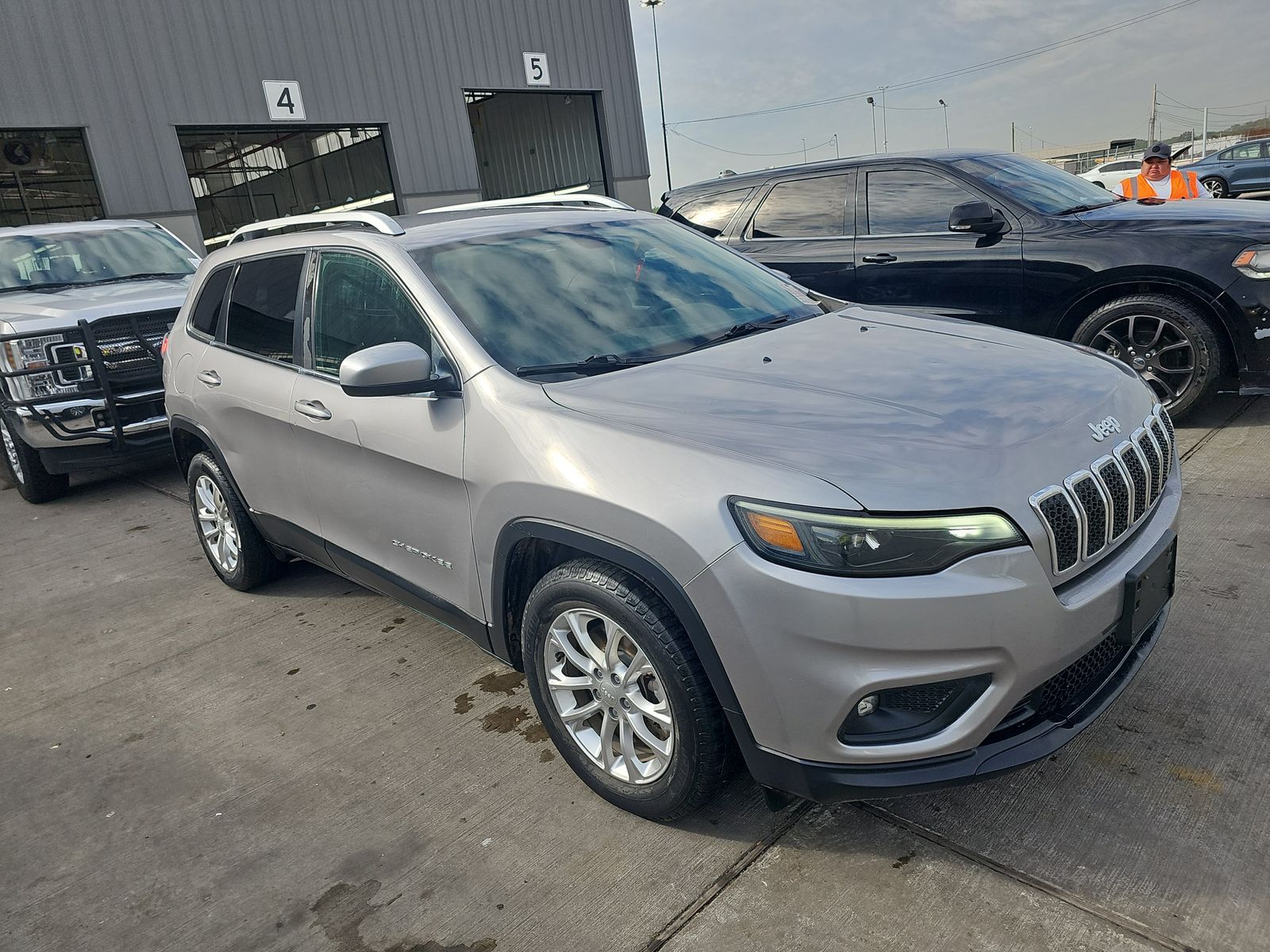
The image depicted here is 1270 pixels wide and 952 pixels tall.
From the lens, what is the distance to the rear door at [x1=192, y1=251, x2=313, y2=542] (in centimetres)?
361

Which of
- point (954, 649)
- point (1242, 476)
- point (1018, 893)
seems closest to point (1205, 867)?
point (1018, 893)

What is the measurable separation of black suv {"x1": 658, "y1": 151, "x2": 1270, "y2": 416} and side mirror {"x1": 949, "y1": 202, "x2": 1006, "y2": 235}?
0.04 ft

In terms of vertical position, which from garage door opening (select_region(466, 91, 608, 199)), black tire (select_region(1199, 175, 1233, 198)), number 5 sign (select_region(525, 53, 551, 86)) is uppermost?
number 5 sign (select_region(525, 53, 551, 86))

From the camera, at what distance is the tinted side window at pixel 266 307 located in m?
3.60

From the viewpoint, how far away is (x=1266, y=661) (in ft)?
9.65

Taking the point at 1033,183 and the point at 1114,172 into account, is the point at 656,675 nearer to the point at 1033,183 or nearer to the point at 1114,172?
the point at 1033,183

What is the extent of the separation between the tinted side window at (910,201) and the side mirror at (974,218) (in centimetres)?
38

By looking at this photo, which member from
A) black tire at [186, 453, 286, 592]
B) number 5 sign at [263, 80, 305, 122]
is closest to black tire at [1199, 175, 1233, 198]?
number 5 sign at [263, 80, 305, 122]

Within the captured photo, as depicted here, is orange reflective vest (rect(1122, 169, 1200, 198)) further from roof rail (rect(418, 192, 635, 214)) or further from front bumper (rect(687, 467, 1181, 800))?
front bumper (rect(687, 467, 1181, 800))

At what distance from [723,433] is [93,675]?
3091mm

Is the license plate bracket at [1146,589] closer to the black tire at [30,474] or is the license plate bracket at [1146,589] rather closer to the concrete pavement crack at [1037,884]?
the concrete pavement crack at [1037,884]

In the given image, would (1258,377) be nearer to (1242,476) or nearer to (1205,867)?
(1242,476)

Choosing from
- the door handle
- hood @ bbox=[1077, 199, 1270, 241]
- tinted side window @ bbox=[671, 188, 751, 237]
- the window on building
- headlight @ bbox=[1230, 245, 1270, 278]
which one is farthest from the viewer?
the window on building

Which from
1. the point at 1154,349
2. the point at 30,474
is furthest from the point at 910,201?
the point at 30,474
